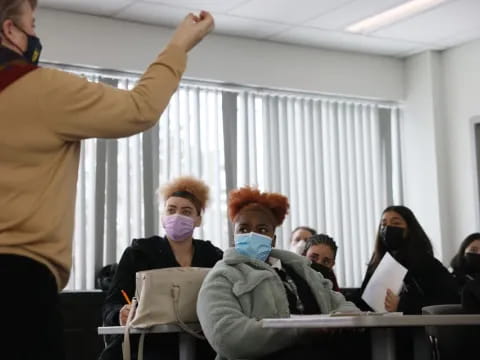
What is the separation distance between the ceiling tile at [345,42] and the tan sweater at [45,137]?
15.6 feet

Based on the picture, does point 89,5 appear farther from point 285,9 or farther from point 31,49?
point 31,49

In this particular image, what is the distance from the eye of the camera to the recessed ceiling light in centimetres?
575

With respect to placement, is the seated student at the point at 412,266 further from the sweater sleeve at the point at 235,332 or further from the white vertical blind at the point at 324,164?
the white vertical blind at the point at 324,164

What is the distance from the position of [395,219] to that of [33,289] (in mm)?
3473

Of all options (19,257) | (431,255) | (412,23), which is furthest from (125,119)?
(412,23)

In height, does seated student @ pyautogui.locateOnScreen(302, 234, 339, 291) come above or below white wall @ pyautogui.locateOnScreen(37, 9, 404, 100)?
below

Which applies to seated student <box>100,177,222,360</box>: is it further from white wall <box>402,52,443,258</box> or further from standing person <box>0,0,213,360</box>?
white wall <box>402,52,443,258</box>

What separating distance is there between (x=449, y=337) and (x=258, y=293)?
30.9 inches

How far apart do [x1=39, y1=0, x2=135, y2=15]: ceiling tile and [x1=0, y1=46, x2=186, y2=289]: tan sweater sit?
4.03m

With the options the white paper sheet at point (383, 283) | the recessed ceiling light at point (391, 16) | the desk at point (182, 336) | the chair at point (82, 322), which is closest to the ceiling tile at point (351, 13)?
the recessed ceiling light at point (391, 16)

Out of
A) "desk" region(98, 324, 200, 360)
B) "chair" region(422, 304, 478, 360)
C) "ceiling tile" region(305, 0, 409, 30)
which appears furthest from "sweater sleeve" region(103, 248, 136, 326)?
"ceiling tile" region(305, 0, 409, 30)

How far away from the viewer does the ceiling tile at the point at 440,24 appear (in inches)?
230

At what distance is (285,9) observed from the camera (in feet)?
18.9

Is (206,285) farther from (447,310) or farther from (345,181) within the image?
(345,181)
